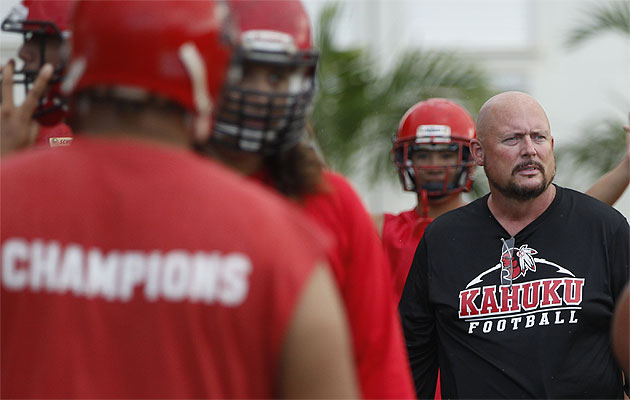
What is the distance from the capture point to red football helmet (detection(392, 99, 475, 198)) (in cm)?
537

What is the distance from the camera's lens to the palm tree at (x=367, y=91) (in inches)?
404

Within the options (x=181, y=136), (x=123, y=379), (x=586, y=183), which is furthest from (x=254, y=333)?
(x=586, y=183)

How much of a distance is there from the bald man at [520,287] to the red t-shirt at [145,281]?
2291 millimetres

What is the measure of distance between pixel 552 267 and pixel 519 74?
33.7 feet

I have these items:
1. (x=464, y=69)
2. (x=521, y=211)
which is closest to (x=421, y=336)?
(x=521, y=211)

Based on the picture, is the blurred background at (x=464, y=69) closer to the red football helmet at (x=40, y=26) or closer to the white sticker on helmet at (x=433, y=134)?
the white sticker on helmet at (x=433, y=134)

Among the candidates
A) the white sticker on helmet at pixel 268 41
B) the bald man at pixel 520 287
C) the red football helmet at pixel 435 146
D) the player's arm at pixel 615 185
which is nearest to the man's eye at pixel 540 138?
the bald man at pixel 520 287

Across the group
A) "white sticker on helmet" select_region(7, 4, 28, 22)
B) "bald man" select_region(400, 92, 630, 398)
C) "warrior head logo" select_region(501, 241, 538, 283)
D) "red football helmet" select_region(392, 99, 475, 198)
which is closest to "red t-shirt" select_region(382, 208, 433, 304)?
"red football helmet" select_region(392, 99, 475, 198)

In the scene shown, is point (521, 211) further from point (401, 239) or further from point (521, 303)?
point (401, 239)

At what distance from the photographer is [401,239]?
17.3 feet

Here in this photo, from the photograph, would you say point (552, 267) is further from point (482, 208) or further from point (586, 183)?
point (586, 183)

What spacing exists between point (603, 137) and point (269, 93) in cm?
943

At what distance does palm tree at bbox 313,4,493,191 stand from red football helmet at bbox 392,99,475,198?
4404 millimetres

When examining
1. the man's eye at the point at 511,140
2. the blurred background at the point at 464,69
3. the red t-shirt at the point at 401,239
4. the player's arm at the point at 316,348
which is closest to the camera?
the player's arm at the point at 316,348
